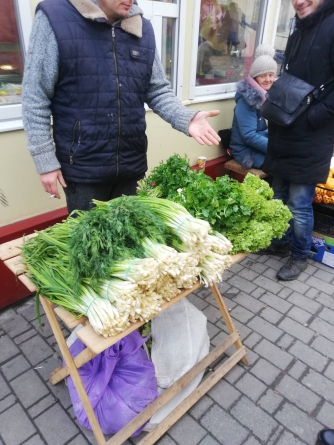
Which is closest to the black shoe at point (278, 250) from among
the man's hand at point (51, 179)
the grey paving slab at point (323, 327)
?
the grey paving slab at point (323, 327)

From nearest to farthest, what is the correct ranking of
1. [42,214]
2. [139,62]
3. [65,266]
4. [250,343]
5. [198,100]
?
1. [65,266]
2. [139,62]
3. [250,343]
4. [42,214]
5. [198,100]

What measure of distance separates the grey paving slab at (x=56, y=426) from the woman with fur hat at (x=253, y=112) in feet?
→ 10.9

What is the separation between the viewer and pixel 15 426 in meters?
2.14

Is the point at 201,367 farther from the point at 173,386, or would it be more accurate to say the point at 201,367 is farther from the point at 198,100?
the point at 198,100

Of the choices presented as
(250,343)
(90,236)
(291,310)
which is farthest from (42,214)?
(291,310)

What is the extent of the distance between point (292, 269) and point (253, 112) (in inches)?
Result: 75.3

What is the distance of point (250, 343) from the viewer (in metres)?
2.78

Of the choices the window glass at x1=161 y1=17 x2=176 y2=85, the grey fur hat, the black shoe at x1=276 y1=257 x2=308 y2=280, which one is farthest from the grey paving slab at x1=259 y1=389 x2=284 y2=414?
the grey fur hat

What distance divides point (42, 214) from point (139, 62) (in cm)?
169

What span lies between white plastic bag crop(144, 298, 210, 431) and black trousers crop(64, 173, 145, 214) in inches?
36.8

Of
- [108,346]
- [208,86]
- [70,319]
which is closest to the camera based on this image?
[108,346]

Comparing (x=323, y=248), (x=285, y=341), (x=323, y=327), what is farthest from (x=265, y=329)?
(x=323, y=248)

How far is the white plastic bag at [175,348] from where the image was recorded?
2223mm

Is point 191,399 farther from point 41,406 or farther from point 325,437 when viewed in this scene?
point 41,406
